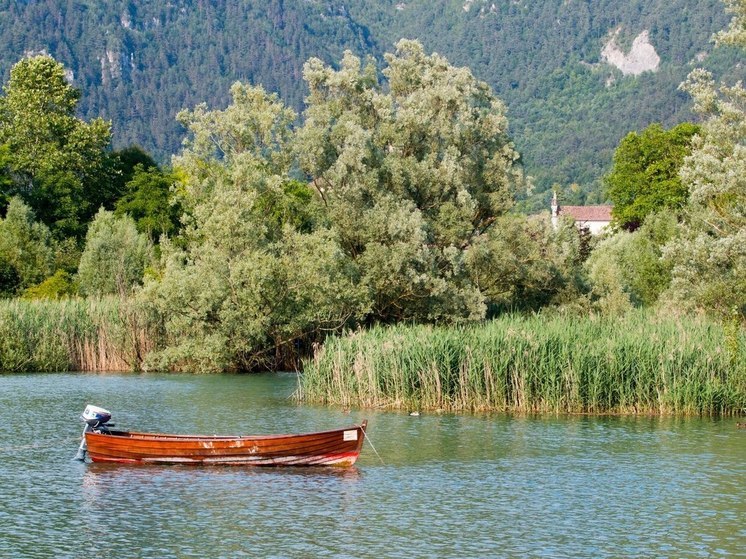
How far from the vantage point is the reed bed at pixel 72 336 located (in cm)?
4609

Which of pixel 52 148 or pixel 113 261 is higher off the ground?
pixel 52 148

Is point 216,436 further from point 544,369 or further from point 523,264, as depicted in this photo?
point 523,264

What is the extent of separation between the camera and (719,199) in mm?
44531

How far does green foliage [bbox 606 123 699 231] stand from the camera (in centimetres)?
9788

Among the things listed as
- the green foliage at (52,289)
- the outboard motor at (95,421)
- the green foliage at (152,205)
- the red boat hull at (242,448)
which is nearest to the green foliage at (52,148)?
the green foliage at (152,205)

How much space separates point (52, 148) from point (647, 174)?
171 feet

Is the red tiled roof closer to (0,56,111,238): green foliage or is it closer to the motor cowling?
(0,56,111,238): green foliage

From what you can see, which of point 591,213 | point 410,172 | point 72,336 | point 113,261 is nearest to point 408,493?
point 72,336

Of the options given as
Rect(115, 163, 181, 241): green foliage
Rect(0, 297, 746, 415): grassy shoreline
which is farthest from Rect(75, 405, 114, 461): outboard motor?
Rect(115, 163, 181, 241): green foliage

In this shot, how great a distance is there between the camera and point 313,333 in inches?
1951

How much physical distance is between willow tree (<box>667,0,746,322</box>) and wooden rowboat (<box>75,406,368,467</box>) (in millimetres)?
19871

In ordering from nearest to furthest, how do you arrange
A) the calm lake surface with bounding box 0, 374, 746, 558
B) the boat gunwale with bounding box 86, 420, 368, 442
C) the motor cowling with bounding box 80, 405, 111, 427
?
the calm lake surface with bounding box 0, 374, 746, 558, the boat gunwale with bounding box 86, 420, 368, 442, the motor cowling with bounding box 80, 405, 111, 427

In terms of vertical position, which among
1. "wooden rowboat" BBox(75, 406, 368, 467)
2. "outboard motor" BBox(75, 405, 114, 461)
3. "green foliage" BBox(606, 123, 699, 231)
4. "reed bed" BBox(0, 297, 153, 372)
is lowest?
"wooden rowboat" BBox(75, 406, 368, 467)

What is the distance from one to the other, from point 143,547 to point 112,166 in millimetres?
68893
